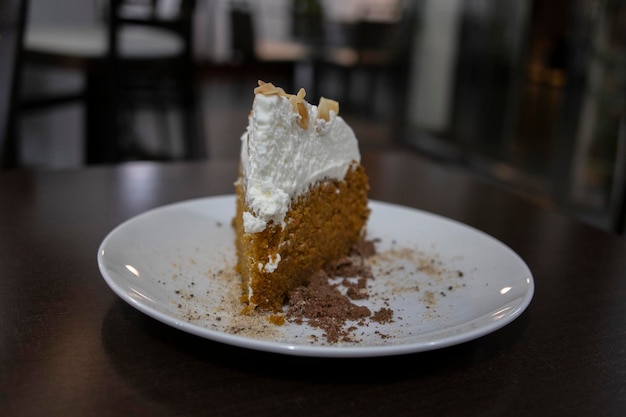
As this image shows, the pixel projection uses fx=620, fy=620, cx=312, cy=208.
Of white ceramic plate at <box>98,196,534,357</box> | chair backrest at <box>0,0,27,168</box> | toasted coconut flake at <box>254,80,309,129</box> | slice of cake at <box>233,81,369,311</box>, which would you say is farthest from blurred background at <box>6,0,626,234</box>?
toasted coconut flake at <box>254,80,309,129</box>

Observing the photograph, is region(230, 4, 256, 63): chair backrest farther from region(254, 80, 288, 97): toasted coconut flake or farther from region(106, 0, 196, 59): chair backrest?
region(254, 80, 288, 97): toasted coconut flake

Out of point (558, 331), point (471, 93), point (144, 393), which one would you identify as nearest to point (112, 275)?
point (144, 393)

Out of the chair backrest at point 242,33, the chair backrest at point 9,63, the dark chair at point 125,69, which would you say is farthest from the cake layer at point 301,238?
the chair backrest at point 242,33

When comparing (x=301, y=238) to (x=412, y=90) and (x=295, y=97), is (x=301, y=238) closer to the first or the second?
(x=295, y=97)

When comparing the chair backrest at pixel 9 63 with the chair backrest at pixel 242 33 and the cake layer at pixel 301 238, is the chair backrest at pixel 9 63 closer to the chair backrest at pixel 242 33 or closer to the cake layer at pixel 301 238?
the cake layer at pixel 301 238

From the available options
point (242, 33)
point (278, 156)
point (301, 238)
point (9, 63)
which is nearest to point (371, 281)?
point (301, 238)

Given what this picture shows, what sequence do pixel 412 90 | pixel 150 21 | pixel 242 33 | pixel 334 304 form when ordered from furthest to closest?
pixel 242 33, pixel 412 90, pixel 150 21, pixel 334 304

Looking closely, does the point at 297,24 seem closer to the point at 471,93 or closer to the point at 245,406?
the point at 471,93
